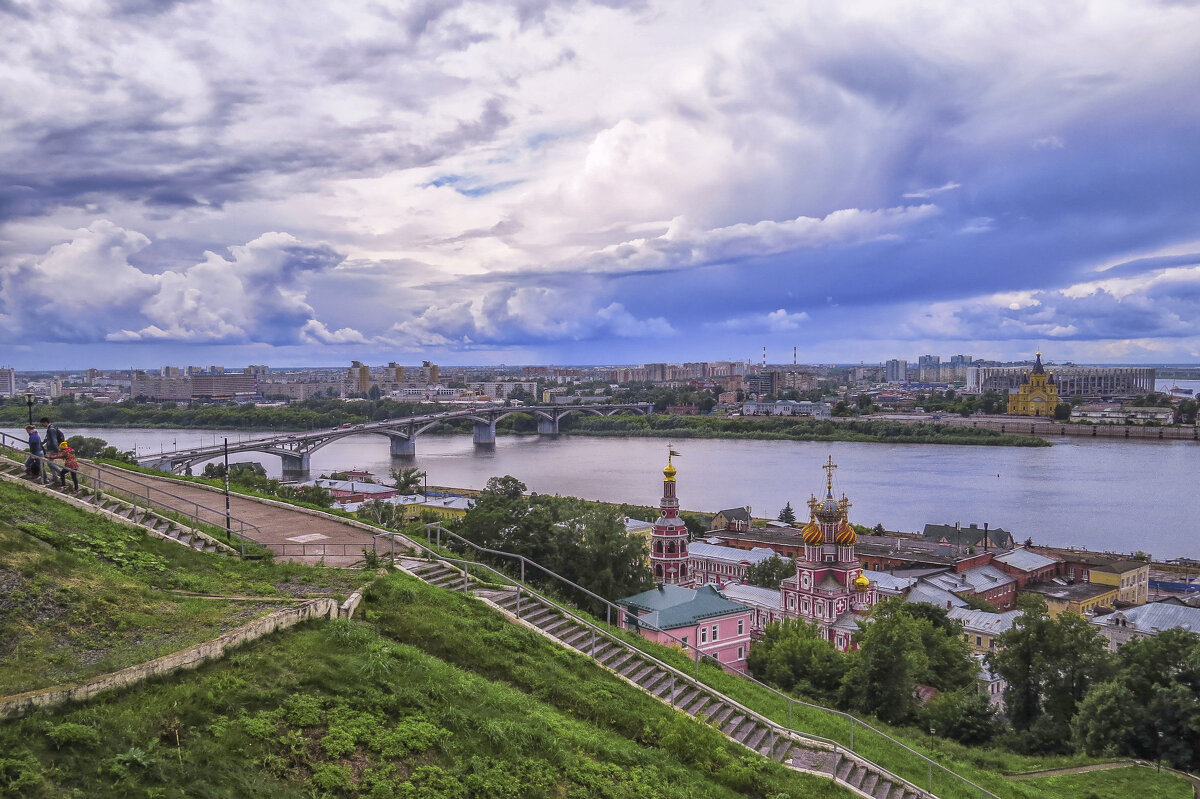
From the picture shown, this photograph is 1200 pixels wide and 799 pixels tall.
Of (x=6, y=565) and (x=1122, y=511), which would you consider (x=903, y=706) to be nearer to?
(x=6, y=565)

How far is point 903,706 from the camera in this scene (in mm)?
11086

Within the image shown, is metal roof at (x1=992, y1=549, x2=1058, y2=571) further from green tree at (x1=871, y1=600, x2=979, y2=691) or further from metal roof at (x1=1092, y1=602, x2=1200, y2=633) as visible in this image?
green tree at (x1=871, y1=600, x2=979, y2=691)

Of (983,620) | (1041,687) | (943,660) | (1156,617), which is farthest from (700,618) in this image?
(1156,617)

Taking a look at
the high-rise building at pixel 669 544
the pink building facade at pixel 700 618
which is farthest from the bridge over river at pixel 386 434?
the pink building facade at pixel 700 618

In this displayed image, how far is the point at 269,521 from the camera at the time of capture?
9.86 meters

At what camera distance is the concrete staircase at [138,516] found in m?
7.66

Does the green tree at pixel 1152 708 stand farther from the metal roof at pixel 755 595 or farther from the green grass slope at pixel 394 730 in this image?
the metal roof at pixel 755 595

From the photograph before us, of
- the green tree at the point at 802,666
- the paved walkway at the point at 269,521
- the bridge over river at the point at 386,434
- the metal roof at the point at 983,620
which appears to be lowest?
the metal roof at the point at 983,620

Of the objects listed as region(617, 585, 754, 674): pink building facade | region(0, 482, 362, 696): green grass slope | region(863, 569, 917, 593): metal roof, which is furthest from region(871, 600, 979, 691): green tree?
region(0, 482, 362, 696): green grass slope

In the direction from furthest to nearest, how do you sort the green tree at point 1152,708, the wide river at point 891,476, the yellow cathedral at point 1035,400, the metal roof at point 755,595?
the yellow cathedral at point 1035,400
the wide river at point 891,476
the metal roof at point 755,595
the green tree at point 1152,708

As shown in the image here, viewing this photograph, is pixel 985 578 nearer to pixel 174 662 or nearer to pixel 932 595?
pixel 932 595

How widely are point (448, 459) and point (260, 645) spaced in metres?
47.6

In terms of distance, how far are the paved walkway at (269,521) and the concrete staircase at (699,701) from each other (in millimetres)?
1053

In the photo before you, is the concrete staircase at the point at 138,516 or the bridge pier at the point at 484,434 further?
the bridge pier at the point at 484,434
